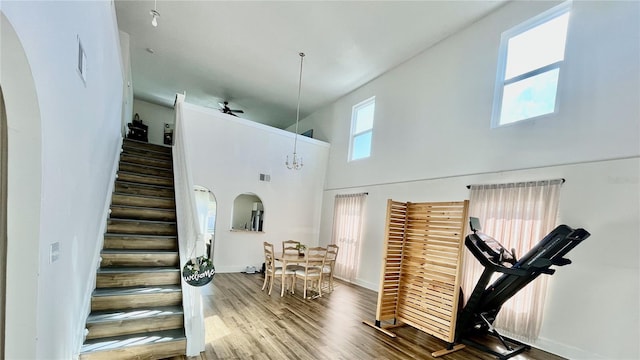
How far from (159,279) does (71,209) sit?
5.09 ft

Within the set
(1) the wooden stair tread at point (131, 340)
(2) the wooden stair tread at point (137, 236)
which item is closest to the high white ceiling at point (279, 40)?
(2) the wooden stair tread at point (137, 236)

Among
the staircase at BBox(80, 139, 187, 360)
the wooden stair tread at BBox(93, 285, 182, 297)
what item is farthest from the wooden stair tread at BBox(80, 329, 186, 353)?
the wooden stair tread at BBox(93, 285, 182, 297)

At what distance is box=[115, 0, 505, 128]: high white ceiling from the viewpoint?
185 inches

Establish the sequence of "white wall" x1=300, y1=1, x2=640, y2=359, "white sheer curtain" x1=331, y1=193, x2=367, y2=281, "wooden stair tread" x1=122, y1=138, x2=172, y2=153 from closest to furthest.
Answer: "white wall" x1=300, y1=1, x2=640, y2=359, "wooden stair tread" x1=122, y1=138, x2=172, y2=153, "white sheer curtain" x1=331, y1=193, x2=367, y2=281

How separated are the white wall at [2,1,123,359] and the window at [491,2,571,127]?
207 inches

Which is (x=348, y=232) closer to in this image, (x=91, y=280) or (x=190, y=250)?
(x=190, y=250)

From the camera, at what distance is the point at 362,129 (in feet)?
24.6

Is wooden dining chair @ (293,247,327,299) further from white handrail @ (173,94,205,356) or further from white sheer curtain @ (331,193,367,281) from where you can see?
white handrail @ (173,94,205,356)

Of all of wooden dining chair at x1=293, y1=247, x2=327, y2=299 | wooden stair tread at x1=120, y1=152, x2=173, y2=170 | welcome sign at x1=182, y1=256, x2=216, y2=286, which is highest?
→ wooden stair tread at x1=120, y1=152, x2=173, y2=170

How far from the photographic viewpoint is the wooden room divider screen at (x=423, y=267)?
3439 mm

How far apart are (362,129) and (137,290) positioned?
6.05m

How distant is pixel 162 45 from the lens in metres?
6.09

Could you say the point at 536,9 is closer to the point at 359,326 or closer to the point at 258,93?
the point at 359,326

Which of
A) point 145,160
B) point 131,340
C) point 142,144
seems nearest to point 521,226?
point 131,340
